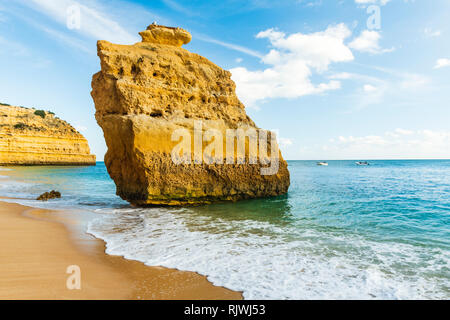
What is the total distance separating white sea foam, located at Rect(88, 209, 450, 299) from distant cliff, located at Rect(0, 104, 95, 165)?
52.3 m

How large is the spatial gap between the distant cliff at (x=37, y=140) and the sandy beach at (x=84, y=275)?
173 feet

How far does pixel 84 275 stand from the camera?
13.0ft

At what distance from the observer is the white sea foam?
3711mm

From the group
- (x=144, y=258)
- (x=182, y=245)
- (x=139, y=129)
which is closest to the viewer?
(x=144, y=258)

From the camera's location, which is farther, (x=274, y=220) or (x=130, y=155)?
(x=130, y=155)

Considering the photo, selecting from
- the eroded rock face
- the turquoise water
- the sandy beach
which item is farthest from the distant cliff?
the sandy beach

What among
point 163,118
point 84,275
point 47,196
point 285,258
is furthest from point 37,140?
point 285,258

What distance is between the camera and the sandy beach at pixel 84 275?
136 inches

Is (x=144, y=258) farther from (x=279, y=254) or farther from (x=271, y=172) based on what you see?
(x=271, y=172)

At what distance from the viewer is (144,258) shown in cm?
481

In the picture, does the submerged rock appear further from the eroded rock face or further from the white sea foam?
the white sea foam

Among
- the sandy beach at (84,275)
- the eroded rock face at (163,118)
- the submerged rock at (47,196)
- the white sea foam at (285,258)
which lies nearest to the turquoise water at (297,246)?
the white sea foam at (285,258)
